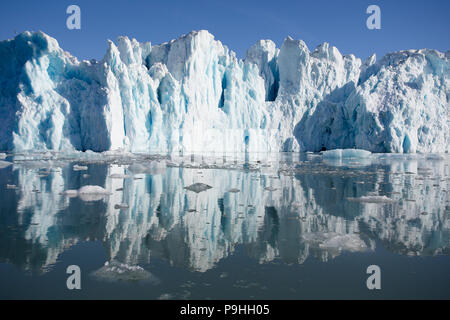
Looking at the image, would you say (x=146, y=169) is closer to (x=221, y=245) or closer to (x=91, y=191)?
(x=91, y=191)

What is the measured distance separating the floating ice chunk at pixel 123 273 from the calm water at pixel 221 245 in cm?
2

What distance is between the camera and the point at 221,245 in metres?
4.22

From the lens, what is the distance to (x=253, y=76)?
3325cm

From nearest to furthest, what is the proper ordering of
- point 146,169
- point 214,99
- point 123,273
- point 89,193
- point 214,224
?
point 123,273 → point 214,224 → point 89,193 → point 146,169 → point 214,99

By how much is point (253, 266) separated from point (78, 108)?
23004 mm

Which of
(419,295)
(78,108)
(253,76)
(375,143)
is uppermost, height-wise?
(253,76)

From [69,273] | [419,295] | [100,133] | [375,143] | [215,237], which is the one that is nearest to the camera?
[419,295]

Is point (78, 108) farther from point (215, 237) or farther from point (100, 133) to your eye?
point (215, 237)

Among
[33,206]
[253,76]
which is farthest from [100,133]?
[33,206]

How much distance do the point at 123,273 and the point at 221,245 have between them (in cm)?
130

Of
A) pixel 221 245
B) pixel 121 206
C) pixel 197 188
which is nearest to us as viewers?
pixel 221 245

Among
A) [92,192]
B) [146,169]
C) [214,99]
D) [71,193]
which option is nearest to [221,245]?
[92,192]

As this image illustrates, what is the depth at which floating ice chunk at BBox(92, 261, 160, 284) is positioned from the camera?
3.19 metres

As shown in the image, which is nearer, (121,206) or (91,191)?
(121,206)
